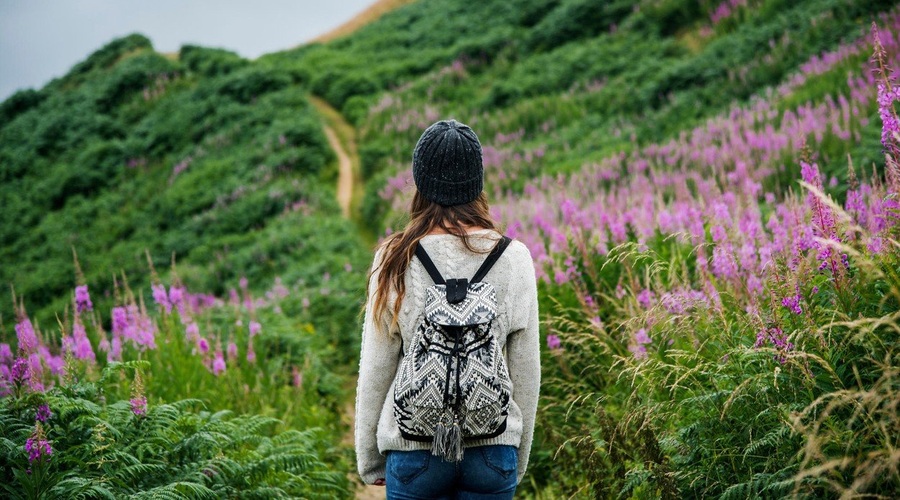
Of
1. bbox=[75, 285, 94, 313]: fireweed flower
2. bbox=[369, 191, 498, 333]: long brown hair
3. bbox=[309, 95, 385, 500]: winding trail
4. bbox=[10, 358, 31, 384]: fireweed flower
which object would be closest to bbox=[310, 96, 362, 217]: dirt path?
bbox=[309, 95, 385, 500]: winding trail

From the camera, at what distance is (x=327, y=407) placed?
7.36 metres

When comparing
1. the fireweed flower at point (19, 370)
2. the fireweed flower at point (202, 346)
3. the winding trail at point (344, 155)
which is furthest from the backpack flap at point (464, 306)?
the winding trail at point (344, 155)

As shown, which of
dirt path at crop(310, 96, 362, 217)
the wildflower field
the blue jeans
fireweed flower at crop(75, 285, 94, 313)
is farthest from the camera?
dirt path at crop(310, 96, 362, 217)

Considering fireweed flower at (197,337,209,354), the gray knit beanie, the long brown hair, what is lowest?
fireweed flower at (197,337,209,354)

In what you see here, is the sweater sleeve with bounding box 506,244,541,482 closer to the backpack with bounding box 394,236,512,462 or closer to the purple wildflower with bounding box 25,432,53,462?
the backpack with bounding box 394,236,512,462

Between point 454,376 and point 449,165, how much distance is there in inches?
32.4

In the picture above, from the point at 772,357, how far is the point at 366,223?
1365cm

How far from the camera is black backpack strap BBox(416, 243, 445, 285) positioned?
9.07 feet

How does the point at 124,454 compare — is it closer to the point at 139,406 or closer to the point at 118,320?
the point at 139,406

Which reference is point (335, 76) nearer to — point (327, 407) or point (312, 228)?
point (312, 228)

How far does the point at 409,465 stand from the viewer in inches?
107

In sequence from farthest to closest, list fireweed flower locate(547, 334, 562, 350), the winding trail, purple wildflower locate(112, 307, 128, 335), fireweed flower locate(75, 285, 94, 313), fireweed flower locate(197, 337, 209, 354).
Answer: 1. the winding trail
2. fireweed flower locate(197, 337, 209, 354)
3. purple wildflower locate(112, 307, 128, 335)
4. fireweed flower locate(75, 285, 94, 313)
5. fireweed flower locate(547, 334, 562, 350)

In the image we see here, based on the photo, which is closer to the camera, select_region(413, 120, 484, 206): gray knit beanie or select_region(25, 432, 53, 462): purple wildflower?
select_region(413, 120, 484, 206): gray knit beanie

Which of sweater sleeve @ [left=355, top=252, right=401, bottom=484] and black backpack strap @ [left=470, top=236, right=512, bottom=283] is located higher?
black backpack strap @ [left=470, top=236, right=512, bottom=283]
